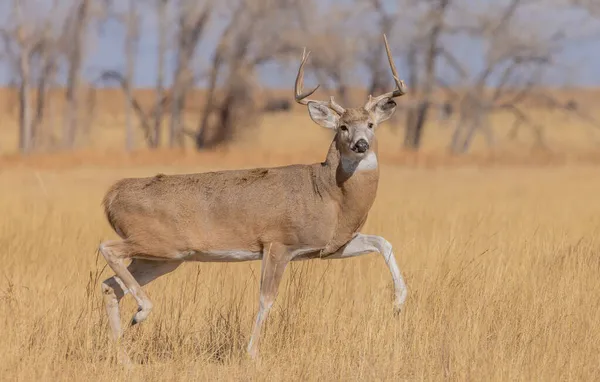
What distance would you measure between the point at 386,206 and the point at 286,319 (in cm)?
854

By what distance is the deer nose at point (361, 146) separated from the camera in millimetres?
7074

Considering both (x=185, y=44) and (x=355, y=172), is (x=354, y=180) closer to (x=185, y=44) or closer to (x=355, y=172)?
(x=355, y=172)

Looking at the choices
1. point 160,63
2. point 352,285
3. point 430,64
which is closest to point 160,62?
point 160,63

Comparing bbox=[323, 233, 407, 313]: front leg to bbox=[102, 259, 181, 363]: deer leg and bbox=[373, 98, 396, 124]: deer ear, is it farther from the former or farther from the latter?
bbox=[102, 259, 181, 363]: deer leg

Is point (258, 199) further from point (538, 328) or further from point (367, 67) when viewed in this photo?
point (367, 67)

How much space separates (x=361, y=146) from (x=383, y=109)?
Answer: 2.38ft

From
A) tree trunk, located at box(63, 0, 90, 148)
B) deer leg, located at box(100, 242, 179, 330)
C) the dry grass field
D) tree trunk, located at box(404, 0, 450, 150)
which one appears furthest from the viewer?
tree trunk, located at box(404, 0, 450, 150)

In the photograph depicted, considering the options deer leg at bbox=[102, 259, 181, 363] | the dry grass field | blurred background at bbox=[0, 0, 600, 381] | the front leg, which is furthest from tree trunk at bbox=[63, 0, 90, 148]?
the front leg

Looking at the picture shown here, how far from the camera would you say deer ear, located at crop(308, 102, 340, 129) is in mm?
7602

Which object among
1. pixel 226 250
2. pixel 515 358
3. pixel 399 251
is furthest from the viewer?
pixel 399 251

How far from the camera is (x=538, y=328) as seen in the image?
288 inches

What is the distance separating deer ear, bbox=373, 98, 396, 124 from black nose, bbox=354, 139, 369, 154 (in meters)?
0.54

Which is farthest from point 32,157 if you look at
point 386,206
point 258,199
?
point 258,199

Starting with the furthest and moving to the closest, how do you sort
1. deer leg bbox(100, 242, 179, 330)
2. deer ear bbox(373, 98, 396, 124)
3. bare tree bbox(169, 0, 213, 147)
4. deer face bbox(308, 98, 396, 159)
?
1. bare tree bbox(169, 0, 213, 147)
2. deer ear bbox(373, 98, 396, 124)
3. deer face bbox(308, 98, 396, 159)
4. deer leg bbox(100, 242, 179, 330)
